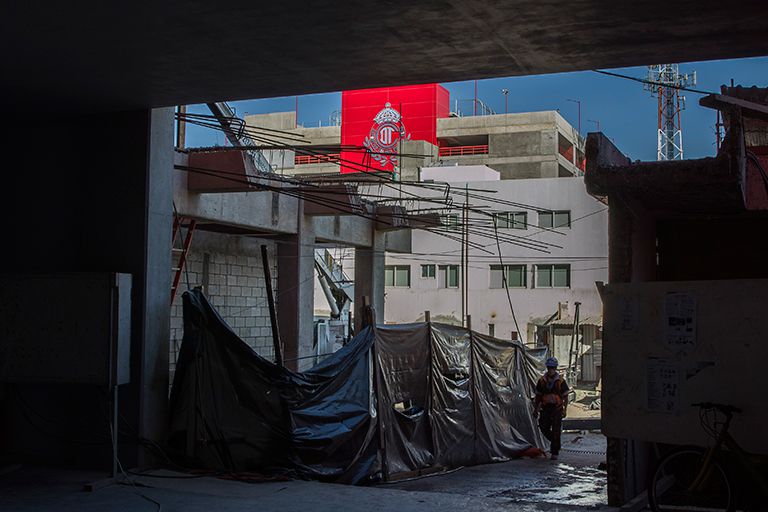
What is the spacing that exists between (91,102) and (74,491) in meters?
4.34

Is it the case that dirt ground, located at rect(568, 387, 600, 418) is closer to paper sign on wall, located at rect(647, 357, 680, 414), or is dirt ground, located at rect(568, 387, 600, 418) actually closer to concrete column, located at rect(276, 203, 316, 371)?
concrete column, located at rect(276, 203, 316, 371)

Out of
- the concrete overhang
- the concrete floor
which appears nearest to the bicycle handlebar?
the concrete floor

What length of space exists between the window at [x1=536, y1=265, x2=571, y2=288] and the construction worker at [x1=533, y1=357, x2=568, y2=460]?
3156cm

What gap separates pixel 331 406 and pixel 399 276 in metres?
40.4

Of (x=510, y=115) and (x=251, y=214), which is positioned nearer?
(x=251, y=214)

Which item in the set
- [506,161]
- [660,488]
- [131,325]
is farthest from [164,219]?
[506,161]

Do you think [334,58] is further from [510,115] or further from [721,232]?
[510,115]

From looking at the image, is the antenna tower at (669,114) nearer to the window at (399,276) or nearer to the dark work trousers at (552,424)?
the window at (399,276)

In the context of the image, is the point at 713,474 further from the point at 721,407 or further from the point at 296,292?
the point at 296,292

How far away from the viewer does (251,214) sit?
→ 55.3 feet

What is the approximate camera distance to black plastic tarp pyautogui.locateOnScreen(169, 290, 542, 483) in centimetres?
1027

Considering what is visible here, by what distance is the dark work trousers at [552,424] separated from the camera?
50.3 feet

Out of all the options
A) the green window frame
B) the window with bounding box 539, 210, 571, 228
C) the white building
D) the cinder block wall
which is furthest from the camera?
the green window frame

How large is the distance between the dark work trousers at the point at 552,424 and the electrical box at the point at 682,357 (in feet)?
25.2
